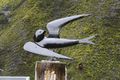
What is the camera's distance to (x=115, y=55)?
28.8 ft

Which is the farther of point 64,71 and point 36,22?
point 36,22

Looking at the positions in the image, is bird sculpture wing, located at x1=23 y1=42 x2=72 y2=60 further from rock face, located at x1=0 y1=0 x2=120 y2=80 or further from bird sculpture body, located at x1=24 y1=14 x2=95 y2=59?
rock face, located at x1=0 y1=0 x2=120 y2=80

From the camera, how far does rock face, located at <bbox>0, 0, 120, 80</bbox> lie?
8695 mm

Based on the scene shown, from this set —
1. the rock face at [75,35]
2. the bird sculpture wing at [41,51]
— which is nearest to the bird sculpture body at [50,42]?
the bird sculpture wing at [41,51]

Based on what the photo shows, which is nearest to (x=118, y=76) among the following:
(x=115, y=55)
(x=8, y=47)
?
(x=115, y=55)

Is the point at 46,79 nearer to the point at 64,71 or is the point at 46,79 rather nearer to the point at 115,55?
the point at 64,71

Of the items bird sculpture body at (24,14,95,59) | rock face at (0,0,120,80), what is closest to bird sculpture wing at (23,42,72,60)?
bird sculpture body at (24,14,95,59)

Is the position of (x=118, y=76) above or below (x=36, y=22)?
below

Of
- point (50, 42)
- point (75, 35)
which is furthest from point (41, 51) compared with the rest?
point (75, 35)

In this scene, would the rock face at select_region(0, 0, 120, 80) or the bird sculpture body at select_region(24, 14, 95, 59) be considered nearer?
the bird sculpture body at select_region(24, 14, 95, 59)

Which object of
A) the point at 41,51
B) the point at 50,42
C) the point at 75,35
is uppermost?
the point at 50,42

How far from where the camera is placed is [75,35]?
9.40 metres

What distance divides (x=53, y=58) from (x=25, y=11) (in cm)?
382

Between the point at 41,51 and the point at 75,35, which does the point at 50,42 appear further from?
the point at 75,35
